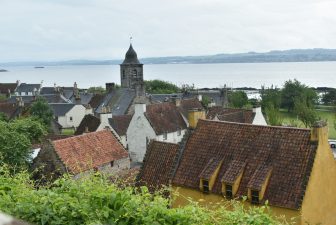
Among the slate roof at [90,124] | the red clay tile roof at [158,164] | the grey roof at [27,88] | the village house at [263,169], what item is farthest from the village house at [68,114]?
the grey roof at [27,88]

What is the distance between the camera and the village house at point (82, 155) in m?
26.8

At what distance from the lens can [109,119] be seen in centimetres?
4747

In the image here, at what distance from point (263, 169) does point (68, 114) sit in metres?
62.9

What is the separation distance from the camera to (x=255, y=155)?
20359 mm

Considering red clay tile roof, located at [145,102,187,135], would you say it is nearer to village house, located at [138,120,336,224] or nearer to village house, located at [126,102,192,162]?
village house, located at [126,102,192,162]

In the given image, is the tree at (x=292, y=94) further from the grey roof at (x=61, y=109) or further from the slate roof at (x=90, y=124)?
the slate roof at (x=90, y=124)

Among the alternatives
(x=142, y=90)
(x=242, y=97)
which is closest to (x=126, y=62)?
(x=142, y=90)

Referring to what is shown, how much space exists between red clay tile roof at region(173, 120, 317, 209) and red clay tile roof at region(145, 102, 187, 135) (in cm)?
2128

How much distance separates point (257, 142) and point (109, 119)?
2886 centimetres

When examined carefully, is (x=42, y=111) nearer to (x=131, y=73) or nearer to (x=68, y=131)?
(x=68, y=131)

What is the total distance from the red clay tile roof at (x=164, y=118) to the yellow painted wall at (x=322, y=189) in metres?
25.2

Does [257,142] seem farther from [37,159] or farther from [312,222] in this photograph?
[37,159]

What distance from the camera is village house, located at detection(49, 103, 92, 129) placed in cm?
7738

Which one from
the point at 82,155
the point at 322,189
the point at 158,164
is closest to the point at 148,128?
the point at 82,155
